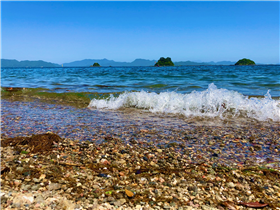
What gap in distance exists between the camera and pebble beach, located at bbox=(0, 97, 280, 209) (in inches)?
92.4

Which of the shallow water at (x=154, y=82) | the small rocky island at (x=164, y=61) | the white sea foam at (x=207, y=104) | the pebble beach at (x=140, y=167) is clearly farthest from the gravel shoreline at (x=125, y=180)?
the small rocky island at (x=164, y=61)

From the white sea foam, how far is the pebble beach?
1.59 m

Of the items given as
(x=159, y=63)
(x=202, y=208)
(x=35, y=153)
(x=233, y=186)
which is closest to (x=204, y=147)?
(x=233, y=186)

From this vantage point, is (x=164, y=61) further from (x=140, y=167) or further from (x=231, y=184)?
(x=231, y=184)

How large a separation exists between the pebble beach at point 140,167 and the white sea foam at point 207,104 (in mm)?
1588

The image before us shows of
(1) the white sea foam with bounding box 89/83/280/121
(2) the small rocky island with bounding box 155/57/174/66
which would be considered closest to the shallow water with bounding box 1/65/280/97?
(1) the white sea foam with bounding box 89/83/280/121

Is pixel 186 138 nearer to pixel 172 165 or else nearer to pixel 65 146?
pixel 172 165

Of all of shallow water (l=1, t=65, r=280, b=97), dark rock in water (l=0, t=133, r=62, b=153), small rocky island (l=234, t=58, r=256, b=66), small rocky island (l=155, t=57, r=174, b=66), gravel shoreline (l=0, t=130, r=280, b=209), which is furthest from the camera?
small rocky island (l=155, t=57, r=174, b=66)

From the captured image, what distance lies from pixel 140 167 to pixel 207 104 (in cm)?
499

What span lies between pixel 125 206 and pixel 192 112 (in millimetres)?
5316

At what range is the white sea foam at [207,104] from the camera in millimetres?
6711

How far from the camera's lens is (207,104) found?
7402 millimetres

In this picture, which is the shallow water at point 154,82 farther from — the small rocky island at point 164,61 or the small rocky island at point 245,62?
the small rocky island at point 164,61

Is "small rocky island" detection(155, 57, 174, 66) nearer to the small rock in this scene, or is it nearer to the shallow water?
the shallow water
